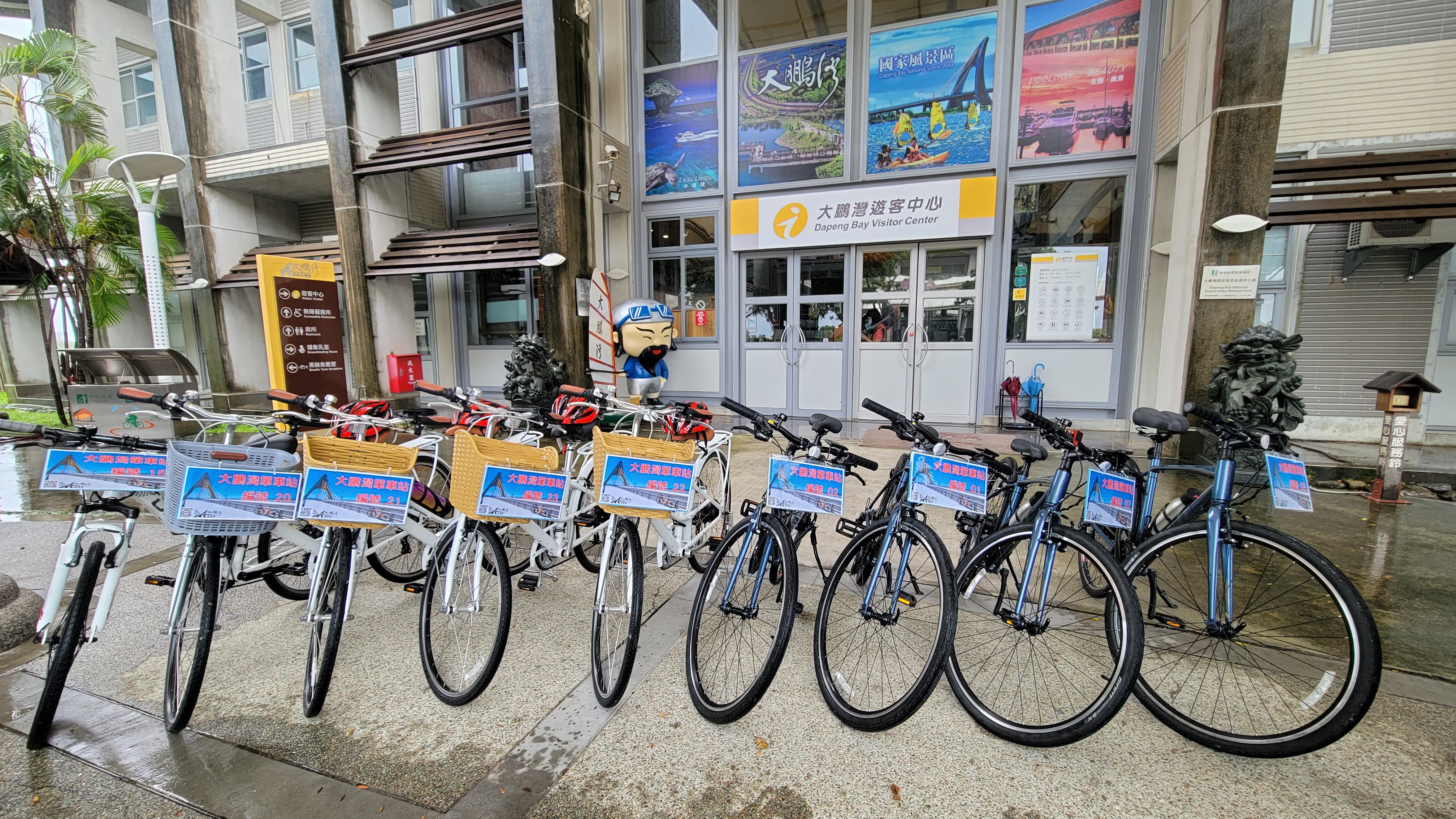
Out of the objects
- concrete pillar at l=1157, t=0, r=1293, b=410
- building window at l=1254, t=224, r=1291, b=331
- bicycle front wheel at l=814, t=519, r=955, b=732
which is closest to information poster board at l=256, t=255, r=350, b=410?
bicycle front wheel at l=814, t=519, r=955, b=732

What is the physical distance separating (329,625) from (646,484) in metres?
1.36

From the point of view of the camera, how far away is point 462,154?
7.80 meters

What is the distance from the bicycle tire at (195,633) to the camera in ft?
6.93

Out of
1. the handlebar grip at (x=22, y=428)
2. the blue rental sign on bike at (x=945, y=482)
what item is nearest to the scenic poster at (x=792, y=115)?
the blue rental sign on bike at (x=945, y=482)

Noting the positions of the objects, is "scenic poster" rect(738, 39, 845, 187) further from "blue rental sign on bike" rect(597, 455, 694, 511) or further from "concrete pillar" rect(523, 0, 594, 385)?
"blue rental sign on bike" rect(597, 455, 694, 511)

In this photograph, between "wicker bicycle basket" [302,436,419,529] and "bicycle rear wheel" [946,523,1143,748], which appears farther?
"wicker bicycle basket" [302,436,419,529]

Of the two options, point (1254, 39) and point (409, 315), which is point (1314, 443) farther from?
point (409, 315)

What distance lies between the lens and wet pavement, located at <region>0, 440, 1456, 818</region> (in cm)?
176

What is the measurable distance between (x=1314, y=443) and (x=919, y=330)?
4.56 m

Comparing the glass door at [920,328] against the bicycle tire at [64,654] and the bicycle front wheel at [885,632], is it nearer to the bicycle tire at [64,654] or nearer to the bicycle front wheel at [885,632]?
the bicycle front wheel at [885,632]

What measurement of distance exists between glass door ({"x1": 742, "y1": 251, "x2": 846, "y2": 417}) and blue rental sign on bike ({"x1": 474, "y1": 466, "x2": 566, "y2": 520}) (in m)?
6.27

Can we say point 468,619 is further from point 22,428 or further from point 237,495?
point 22,428

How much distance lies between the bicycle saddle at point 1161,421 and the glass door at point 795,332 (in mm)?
5710

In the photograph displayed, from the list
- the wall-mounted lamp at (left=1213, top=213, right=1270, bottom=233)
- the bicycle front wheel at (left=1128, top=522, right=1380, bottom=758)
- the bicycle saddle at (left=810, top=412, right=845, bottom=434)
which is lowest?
the bicycle front wheel at (left=1128, top=522, right=1380, bottom=758)
